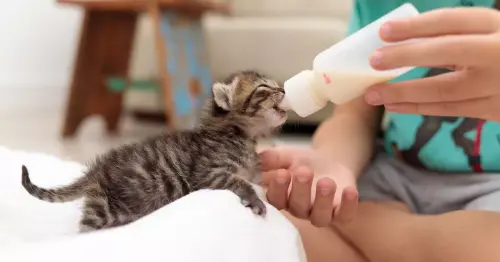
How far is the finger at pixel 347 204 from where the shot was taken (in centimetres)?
64

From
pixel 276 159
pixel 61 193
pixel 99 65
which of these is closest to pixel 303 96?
pixel 276 159

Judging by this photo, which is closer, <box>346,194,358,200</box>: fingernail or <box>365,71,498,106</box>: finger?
<box>365,71,498,106</box>: finger

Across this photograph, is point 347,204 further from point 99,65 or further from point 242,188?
point 99,65

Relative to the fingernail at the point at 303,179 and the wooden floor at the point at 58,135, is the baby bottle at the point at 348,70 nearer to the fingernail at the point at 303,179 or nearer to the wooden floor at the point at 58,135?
the fingernail at the point at 303,179

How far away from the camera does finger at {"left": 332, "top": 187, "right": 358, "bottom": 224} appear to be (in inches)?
25.0

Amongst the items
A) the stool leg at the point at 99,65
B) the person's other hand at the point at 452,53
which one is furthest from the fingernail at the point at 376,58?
the stool leg at the point at 99,65

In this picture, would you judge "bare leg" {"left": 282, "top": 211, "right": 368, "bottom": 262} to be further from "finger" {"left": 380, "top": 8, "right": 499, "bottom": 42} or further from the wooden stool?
the wooden stool

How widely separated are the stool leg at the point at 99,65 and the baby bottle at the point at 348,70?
175 cm

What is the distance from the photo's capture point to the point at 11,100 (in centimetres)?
270

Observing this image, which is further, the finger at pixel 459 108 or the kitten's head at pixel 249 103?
the kitten's head at pixel 249 103

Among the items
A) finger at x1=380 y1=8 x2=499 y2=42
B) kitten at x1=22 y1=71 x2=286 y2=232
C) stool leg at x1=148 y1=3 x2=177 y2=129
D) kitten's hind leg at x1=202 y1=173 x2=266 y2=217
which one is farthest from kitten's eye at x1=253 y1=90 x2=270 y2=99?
stool leg at x1=148 y1=3 x2=177 y2=129

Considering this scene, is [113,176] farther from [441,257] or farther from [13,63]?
[13,63]

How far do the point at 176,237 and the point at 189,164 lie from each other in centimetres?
18

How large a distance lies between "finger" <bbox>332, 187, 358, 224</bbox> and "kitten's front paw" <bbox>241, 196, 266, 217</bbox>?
0.36 ft
